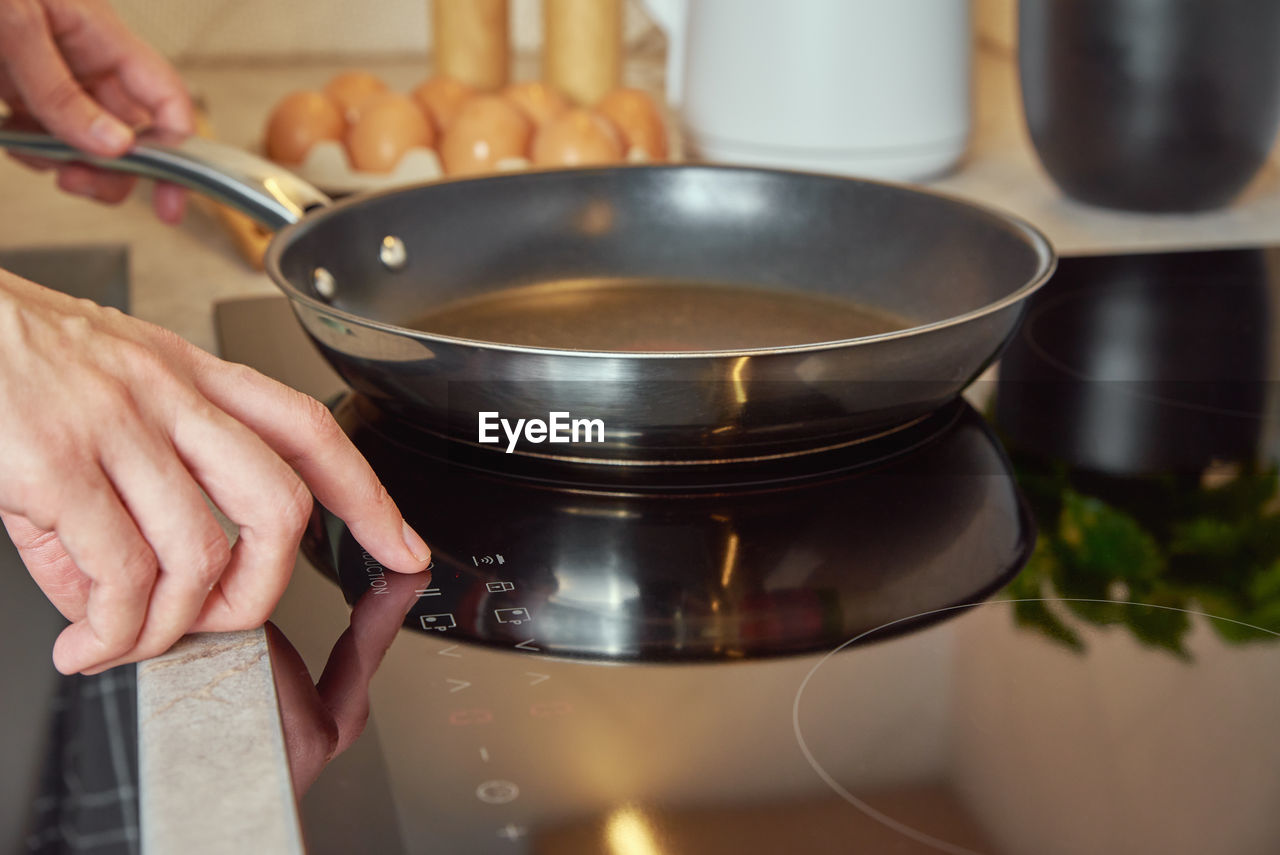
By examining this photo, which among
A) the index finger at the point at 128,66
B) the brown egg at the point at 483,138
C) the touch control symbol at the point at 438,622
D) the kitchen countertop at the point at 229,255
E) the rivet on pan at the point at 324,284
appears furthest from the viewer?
the brown egg at the point at 483,138

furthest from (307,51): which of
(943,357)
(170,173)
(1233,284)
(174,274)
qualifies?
(943,357)

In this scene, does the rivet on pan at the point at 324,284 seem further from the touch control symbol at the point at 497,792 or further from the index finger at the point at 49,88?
the touch control symbol at the point at 497,792

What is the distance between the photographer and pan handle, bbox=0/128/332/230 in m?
0.71

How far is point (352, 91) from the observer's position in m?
1.07

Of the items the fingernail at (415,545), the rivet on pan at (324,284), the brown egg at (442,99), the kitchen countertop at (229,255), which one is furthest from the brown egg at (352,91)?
the fingernail at (415,545)

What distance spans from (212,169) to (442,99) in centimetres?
35

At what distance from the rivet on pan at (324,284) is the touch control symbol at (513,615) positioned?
11.8 inches

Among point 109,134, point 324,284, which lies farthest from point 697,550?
point 109,134

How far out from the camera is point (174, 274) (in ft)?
2.95

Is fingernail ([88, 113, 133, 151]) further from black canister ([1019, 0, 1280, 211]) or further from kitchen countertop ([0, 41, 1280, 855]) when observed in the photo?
black canister ([1019, 0, 1280, 211])

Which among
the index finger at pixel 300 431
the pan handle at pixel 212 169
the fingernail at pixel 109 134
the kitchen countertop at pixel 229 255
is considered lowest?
the kitchen countertop at pixel 229 255

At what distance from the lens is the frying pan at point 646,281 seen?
19.2 inches

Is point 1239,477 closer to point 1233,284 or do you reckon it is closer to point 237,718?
point 1233,284

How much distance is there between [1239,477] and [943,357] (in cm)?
17
